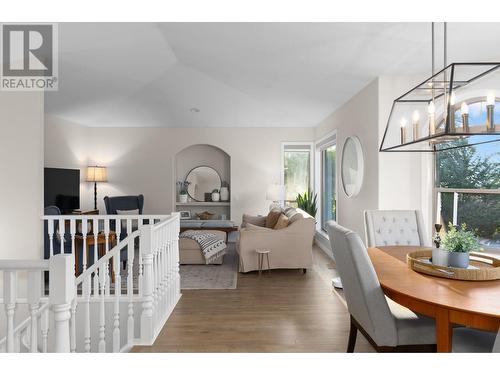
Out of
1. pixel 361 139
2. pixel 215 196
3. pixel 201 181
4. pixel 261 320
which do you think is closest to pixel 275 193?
pixel 215 196

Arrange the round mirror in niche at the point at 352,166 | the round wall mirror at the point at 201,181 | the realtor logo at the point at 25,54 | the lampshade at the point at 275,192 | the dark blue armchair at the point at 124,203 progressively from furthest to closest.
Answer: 1. the round wall mirror at the point at 201,181
2. the lampshade at the point at 275,192
3. the dark blue armchair at the point at 124,203
4. the round mirror in niche at the point at 352,166
5. the realtor logo at the point at 25,54

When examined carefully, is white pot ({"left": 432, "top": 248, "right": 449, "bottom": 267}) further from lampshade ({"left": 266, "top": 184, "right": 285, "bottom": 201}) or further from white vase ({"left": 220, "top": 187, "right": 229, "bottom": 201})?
white vase ({"left": 220, "top": 187, "right": 229, "bottom": 201})

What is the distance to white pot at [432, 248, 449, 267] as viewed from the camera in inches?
88.5

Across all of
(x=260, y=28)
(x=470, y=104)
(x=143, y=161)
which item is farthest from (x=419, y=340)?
(x=143, y=161)

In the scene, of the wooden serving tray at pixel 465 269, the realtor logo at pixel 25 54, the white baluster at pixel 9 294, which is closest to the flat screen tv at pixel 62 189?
the realtor logo at pixel 25 54

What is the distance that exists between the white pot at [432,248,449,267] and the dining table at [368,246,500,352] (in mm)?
155

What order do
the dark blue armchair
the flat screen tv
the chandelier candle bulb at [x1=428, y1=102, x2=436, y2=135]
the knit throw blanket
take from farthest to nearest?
the dark blue armchair → the flat screen tv → the knit throw blanket → the chandelier candle bulb at [x1=428, y1=102, x2=436, y2=135]

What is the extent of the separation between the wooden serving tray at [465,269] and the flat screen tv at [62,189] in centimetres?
537

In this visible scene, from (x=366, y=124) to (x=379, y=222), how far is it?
1503mm

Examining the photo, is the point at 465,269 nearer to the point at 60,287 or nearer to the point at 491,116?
the point at 491,116

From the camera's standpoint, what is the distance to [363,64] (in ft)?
12.4

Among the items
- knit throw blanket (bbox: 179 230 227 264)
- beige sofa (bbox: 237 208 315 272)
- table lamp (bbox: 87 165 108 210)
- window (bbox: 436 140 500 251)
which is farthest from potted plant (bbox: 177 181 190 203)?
window (bbox: 436 140 500 251)

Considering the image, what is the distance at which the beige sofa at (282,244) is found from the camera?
4754mm

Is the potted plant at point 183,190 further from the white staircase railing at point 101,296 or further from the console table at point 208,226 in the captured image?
the white staircase railing at point 101,296
